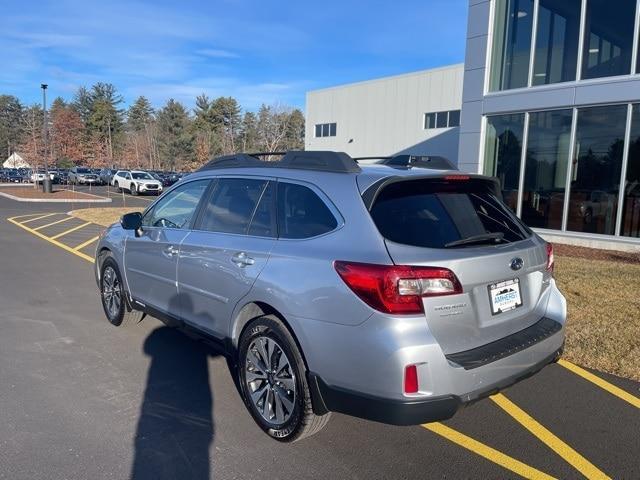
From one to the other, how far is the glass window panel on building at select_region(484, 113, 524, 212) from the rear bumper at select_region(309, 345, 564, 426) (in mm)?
11243

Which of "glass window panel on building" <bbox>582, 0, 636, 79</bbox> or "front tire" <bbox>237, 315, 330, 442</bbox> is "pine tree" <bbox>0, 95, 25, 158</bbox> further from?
"front tire" <bbox>237, 315, 330, 442</bbox>

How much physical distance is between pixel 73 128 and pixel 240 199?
223 feet

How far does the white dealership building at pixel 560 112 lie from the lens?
37.2 ft

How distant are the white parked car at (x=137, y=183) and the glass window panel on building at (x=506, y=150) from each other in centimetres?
2674

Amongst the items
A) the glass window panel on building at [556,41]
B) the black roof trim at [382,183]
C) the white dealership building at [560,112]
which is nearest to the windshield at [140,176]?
the white dealership building at [560,112]

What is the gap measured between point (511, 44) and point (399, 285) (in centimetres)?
1275

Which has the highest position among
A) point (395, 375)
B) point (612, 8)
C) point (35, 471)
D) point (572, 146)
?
point (612, 8)

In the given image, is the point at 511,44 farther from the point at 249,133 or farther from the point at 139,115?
the point at 139,115

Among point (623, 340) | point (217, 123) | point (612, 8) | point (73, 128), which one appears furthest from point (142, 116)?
point (623, 340)

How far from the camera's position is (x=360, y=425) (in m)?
3.51

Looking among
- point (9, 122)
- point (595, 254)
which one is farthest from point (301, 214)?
point (9, 122)

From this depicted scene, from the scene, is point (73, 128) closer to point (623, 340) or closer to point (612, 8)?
point (612, 8)

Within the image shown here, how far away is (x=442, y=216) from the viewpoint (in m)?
3.14

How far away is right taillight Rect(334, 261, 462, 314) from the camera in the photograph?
8.82 ft
